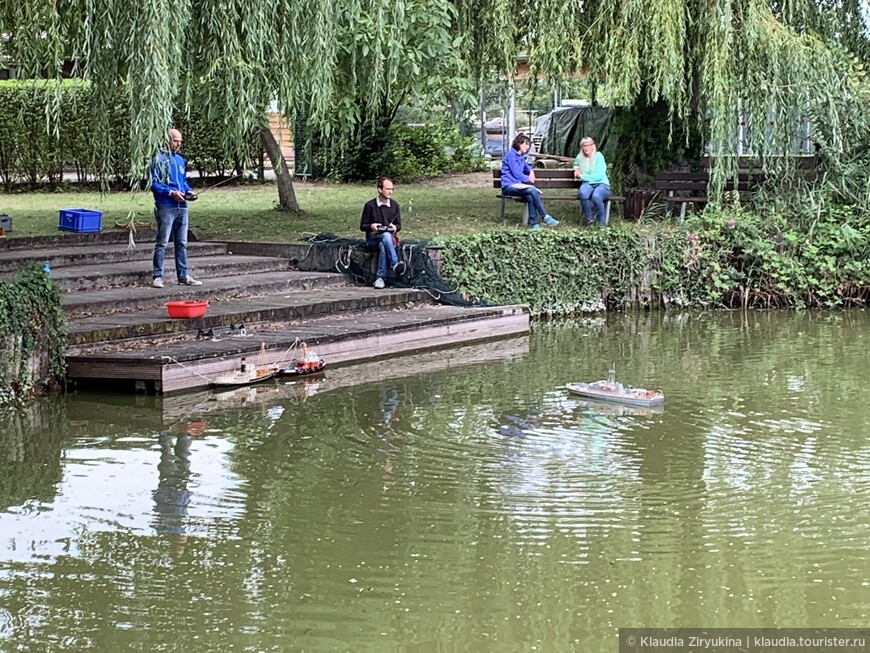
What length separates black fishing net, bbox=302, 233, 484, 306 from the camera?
14.8m

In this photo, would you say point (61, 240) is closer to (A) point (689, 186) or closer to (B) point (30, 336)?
(B) point (30, 336)

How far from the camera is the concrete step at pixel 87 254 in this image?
13.8m

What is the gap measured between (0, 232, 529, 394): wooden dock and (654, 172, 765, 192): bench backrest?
14.6ft

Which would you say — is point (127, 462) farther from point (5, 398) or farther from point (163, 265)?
point (163, 265)

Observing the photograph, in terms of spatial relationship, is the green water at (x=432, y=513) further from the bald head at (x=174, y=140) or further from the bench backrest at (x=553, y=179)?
the bench backrest at (x=553, y=179)

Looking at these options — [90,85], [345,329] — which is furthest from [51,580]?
[345,329]

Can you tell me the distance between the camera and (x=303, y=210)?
1953 cm

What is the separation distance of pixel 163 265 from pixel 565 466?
6.97 meters

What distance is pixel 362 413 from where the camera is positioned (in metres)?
10.0

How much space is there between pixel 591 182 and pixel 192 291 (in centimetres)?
618

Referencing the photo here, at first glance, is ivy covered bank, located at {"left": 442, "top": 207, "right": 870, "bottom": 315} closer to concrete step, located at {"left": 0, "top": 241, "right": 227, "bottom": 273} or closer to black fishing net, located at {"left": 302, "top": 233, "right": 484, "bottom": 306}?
black fishing net, located at {"left": 302, "top": 233, "right": 484, "bottom": 306}

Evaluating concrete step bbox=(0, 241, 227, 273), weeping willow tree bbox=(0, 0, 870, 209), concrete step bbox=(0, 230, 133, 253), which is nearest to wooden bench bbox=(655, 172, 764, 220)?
weeping willow tree bbox=(0, 0, 870, 209)

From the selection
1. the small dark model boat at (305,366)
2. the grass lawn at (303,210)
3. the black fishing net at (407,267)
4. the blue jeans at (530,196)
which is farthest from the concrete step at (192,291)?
the blue jeans at (530,196)

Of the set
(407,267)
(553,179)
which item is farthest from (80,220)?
(553,179)
